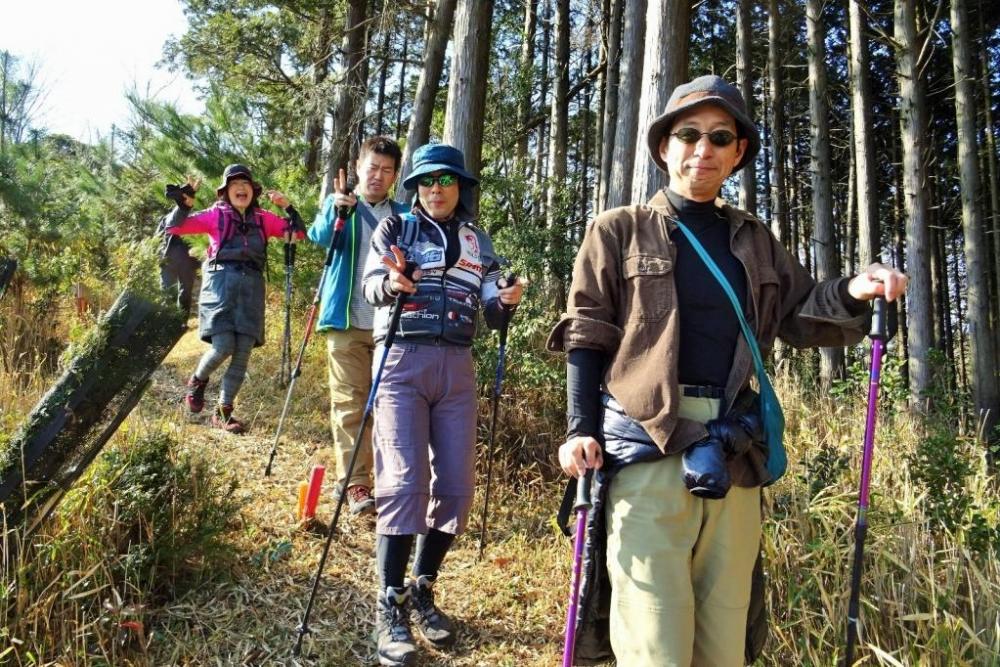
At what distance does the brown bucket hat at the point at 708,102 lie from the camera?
80.6 inches

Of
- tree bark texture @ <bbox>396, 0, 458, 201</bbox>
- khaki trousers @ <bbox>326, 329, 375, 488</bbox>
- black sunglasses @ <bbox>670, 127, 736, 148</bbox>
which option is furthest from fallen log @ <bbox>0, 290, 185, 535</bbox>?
tree bark texture @ <bbox>396, 0, 458, 201</bbox>

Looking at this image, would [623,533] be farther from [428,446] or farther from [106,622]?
[106,622]

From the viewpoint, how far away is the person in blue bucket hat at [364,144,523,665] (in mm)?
2844

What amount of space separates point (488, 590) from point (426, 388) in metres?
1.33

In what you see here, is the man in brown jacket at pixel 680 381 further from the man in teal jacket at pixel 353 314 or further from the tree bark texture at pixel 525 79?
the tree bark texture at pixel 525 79

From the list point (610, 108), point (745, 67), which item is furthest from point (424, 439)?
point (745, 67)

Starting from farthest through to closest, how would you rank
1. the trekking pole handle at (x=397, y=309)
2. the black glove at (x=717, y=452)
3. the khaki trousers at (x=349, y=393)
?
the khaki trousers at (x=349, y=393) < the trekking pole handle at (x=397, y=309) < the black glove at (x=717, y=452)

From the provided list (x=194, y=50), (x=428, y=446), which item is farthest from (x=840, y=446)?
(x=194, y=50)

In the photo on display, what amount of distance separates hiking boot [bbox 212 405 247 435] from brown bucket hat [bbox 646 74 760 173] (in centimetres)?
437

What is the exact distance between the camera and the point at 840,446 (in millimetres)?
4094

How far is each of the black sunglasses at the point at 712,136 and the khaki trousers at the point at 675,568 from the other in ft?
2.62

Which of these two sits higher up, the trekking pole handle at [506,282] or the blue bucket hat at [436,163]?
the blue bucket hat at [436,163]

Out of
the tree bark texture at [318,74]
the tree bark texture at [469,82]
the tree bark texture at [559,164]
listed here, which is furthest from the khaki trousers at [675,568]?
the tree bark texture at [318,74]

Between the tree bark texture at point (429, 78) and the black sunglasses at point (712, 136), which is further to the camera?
the tree bark texture at point (429, 78)
